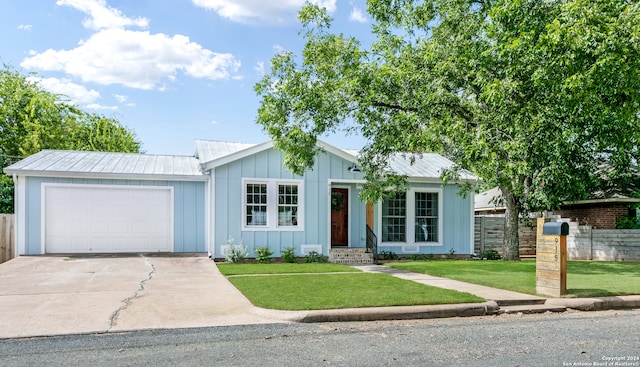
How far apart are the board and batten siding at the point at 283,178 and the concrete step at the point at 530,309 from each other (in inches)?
335

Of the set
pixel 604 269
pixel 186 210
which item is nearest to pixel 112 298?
pixel 186 210

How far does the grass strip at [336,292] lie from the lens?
26.2ft

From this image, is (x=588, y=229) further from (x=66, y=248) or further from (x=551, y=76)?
(x=66, y=248)

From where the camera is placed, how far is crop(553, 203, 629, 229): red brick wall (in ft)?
63.6

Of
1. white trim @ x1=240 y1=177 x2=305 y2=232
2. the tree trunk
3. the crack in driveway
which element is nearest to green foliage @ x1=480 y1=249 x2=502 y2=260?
the tree trunk

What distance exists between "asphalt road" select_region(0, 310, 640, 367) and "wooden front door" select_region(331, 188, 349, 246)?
32.0 ft

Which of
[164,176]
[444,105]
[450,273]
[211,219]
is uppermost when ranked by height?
[444,105]

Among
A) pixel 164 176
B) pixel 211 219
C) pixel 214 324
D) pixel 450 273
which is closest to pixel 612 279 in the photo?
pixel 450 273

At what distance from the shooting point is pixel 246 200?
1571cm

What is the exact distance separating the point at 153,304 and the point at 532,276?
8751 mm

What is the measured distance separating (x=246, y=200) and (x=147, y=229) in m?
3.44

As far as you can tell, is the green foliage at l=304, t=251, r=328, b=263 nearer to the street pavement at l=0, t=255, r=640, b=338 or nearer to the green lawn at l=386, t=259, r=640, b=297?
the green lawn at l=386, t=259, r=640, b=297

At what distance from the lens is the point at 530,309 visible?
8.33 metres

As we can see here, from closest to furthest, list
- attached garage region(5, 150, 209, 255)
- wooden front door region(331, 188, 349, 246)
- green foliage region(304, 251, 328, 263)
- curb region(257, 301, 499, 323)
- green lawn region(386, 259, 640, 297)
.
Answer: curb region(257, 301, 499, 323)
green lawn region(386, 259, 640, 297)
attached garage region(5, 150, 209, 255)
green foliage region(304, 251, 328, 263)
wooden front door region(331, 188, 349, 246)
